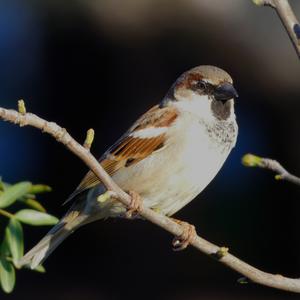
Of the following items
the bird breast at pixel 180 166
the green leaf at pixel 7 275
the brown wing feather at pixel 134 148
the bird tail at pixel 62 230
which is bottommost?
the bird tail at pixel 62 230

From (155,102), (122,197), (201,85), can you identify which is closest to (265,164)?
(122,197)

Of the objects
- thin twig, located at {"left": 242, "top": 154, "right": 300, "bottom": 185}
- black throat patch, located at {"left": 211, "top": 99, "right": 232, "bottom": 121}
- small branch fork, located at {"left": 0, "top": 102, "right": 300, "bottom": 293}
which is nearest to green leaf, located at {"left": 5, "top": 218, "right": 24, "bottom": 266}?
small branch fork, located at {"left": 0, "top": 102, "right": 300, "bottom": 293}

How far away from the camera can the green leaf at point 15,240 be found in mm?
1934

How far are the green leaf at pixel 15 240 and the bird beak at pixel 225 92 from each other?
1.20m

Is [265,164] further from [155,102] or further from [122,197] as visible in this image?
[155,102]

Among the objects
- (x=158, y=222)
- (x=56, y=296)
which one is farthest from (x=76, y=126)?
(x=158, y=222)

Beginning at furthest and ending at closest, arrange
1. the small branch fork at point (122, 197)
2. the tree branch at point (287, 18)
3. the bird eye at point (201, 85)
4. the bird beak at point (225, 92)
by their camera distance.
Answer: the bird eye at point (201, 85) → the bird beak at point (225, 92) → the tree branch at point (287, 18) → the small branch fork at point (122, 197)

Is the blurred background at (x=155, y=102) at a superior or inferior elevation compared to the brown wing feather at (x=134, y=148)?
inferior

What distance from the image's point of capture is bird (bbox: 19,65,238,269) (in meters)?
2.80

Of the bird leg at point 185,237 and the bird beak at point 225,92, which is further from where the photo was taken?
the bird beak at point 225,92

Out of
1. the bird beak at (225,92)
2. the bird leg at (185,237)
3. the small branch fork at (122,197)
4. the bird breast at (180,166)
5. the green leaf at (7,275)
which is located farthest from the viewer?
the bird beak at (225,92)

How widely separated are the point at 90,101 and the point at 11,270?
173 inches

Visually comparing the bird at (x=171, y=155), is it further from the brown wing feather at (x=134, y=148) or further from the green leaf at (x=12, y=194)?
the green leaf at (x=12, y=194)

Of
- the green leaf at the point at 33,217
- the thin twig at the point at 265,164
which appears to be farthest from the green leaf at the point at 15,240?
the thin twig at the point at 265,164
